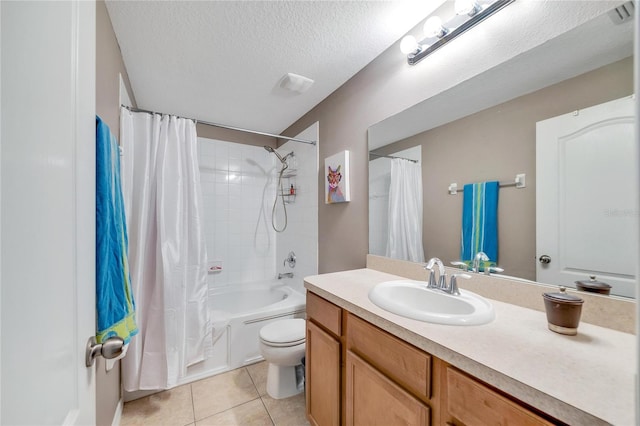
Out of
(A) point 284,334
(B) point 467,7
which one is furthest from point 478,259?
(A) point 284,334

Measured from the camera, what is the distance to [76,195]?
0.55 meters

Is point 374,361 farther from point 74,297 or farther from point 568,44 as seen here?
point 568,44

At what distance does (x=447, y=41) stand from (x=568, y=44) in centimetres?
46

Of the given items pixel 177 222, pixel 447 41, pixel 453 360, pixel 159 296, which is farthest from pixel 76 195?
pixel 447 41

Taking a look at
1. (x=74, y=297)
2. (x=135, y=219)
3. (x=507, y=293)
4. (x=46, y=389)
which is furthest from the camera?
(x=135, y=219)

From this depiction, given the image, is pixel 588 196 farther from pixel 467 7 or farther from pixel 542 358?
pixel 467 7

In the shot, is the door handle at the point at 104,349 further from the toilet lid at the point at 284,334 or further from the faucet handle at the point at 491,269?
the faucet handle at the point at 491,269

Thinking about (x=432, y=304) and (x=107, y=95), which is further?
(x=107, y=95)

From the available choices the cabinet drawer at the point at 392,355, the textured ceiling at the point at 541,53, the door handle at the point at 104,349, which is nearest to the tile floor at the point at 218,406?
the cabinet drawer at the point at 392,355

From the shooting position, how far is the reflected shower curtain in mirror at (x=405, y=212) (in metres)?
1.41

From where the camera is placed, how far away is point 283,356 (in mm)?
1642

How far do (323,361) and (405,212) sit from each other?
94 centimetres

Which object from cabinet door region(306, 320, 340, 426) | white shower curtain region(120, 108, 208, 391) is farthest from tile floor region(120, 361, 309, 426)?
cabinet door region(306, 320, 340, 426)

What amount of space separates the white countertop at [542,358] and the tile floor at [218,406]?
1173 mm
